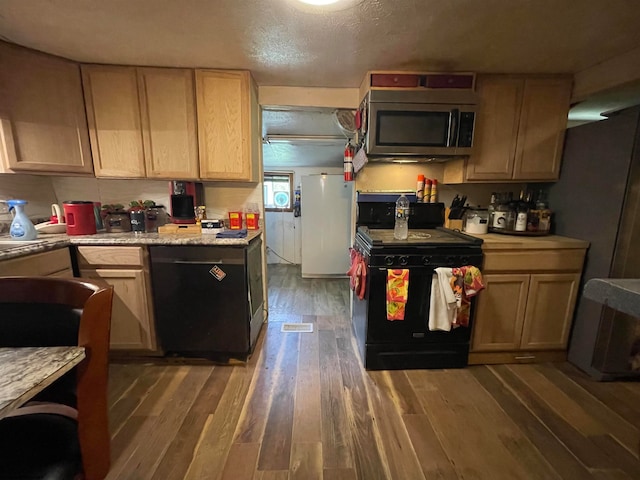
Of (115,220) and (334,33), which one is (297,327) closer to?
(115,220)

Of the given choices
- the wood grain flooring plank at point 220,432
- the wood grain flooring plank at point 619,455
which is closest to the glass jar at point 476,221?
the wood grain flooring plank at point 619,455

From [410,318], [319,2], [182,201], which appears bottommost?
[410,318]

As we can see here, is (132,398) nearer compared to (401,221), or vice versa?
(132,398)

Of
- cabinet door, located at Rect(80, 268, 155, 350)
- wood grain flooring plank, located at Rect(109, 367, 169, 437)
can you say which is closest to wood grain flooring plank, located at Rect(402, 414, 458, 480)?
wood grain flooring plank, located at Rect(109, 367, 169, 437)

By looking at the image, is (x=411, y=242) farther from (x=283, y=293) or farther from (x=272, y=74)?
(x=283, y=293)

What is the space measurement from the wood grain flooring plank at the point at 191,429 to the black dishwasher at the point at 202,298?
20 cm

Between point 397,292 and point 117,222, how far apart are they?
2180 millimetres

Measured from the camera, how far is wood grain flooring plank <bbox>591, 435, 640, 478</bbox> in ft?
4.00

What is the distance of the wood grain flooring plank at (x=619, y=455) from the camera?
48.0 inches

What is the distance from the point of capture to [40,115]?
1758mm

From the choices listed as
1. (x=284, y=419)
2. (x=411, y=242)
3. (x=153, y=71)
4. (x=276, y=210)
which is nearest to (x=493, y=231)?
(x=411, y=242)

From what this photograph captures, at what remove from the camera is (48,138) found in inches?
70.7

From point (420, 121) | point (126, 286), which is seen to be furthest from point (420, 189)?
point (126, 286)

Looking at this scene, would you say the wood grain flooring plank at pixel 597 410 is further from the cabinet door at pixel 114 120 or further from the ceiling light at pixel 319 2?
the cabinet door at pixel 114 120
